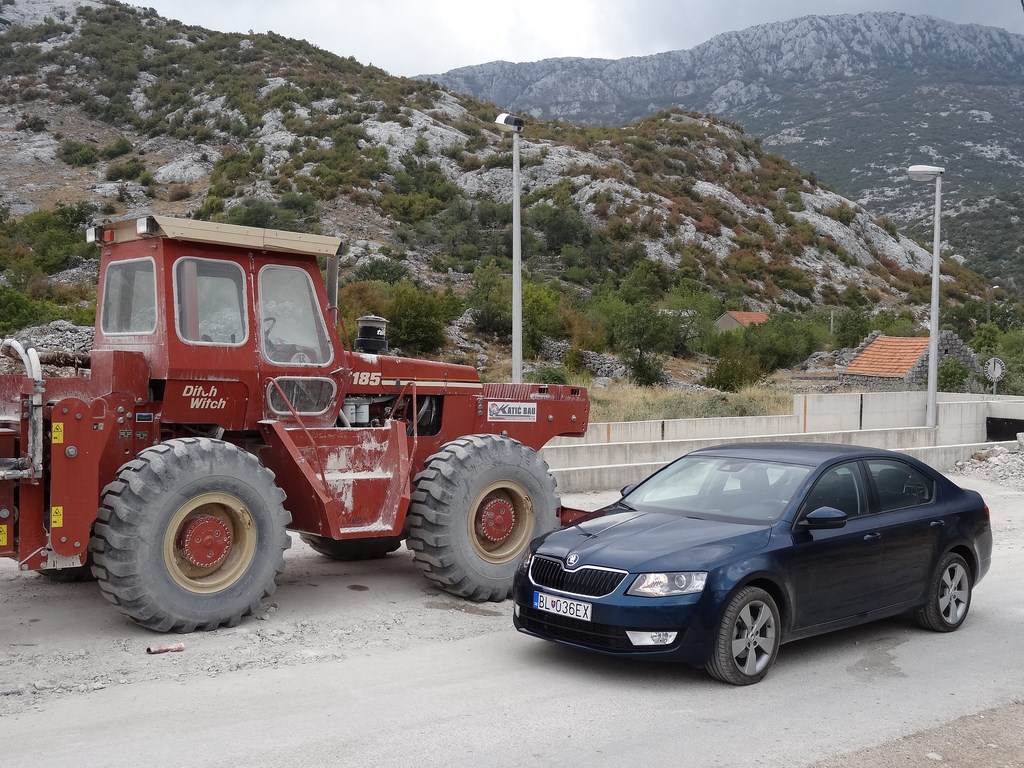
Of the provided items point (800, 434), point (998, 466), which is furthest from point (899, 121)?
point (800, 434)

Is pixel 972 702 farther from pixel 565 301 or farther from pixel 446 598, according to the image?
pixel 565 301

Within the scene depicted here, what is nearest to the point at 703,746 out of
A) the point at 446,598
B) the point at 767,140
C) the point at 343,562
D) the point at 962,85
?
the point at 446,598

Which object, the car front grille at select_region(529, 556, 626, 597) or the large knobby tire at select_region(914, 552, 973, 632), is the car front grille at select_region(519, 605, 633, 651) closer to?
the car front grille at select_region(529, 556, 626, 597)

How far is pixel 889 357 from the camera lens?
35.5m

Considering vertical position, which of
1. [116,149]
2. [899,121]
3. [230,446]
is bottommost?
[230,446]

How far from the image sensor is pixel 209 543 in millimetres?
7664

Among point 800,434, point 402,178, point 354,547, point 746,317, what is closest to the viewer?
point 354,547

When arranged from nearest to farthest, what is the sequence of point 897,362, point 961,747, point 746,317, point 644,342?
point 961,747
point 897,362
point 644,342
point 746,317

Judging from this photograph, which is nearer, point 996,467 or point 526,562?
point 526,562

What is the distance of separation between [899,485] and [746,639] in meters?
2.25

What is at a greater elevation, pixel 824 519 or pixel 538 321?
pixel 538 321

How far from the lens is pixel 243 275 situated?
332 inches

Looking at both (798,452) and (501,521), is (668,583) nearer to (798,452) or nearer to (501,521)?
(798,452)

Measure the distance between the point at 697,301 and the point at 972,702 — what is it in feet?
151
